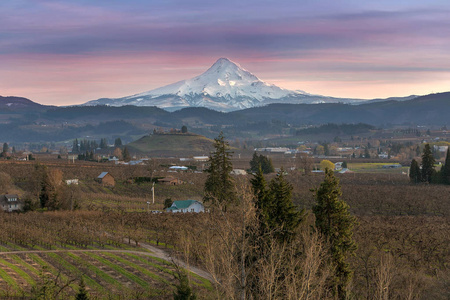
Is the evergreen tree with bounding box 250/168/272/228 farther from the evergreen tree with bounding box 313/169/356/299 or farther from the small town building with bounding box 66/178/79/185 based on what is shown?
the small town building with bounding box 66/178/79/185

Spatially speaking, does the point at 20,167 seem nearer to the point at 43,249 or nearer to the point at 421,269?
the point at 43,249

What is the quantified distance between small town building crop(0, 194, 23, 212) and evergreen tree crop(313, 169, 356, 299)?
1936 inches

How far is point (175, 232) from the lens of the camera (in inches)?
1949

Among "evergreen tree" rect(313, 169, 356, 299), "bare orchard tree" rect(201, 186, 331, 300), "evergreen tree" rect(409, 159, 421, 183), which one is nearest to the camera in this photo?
"bare orchard tree" rect(201, 186, 331, 300)

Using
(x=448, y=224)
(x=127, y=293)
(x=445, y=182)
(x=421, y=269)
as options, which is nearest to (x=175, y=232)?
(x=127, y=293)

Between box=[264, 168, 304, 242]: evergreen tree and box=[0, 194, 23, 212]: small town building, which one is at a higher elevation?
box=[264, 168, 304, 242]: evergreen tree

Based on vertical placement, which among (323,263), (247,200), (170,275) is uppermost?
(247,200)

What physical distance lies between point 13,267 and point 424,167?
249 ft

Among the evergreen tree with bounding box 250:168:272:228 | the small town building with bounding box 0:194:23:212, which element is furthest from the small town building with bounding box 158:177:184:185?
the evergreen tree with bounding box 250:168:272:228

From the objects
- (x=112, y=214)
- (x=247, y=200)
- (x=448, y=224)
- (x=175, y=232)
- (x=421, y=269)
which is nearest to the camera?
(x=247, y=200)

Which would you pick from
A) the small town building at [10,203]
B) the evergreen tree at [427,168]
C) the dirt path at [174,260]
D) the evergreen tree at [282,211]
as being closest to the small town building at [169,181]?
the small town building at [10,203]

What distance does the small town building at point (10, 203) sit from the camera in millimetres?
70062

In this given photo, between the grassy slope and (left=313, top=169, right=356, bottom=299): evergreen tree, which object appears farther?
the grassy slope

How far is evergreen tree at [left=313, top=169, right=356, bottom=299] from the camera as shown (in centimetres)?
3105
